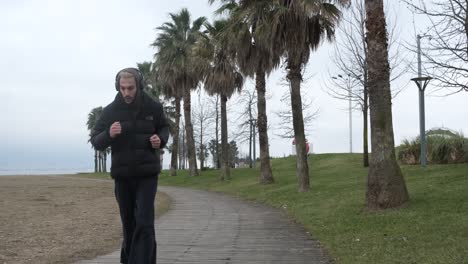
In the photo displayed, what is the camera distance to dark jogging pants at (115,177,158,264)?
446 cm

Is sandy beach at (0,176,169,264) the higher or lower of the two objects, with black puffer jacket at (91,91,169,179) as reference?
lower

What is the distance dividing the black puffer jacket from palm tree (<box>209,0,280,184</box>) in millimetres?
15878

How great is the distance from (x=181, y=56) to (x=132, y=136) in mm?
35242

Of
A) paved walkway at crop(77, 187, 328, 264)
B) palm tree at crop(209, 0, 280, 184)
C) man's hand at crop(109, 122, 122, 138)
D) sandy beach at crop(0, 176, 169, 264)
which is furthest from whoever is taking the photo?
palm tree at crop(209, 0, 280, 184)

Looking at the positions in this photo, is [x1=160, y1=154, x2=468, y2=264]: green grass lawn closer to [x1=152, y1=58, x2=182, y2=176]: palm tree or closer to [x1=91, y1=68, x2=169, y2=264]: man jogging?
[x1=91, y1=68, x2=169, y2=264]: man jogging

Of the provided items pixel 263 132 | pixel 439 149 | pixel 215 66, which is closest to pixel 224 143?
pixel 215 66

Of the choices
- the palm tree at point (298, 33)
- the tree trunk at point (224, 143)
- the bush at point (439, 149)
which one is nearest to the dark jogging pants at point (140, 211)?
the palm tree at point (298, 33)

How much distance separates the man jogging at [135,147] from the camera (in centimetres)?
443

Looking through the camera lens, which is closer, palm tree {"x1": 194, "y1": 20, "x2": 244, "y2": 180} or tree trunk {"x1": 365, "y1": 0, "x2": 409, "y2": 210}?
tree trunk {"x1": 365, "y1": 0, "x2": 409, "y2": 210}

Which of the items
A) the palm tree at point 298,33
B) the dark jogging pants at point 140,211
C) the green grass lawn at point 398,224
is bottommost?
the green grass lawn at point 398,224

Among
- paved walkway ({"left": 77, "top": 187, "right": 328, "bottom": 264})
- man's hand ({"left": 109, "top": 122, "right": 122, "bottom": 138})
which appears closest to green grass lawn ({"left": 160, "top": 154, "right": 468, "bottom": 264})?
paved walkway ({"left": 77, "top": 187, "right": 328, "bottom": 264})

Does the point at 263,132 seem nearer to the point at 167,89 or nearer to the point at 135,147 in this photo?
the point at 167,89

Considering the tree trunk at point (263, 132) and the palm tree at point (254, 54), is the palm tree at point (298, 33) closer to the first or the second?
the palm tree at point (254, 54)

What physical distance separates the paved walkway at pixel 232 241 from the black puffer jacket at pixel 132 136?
2.34m
